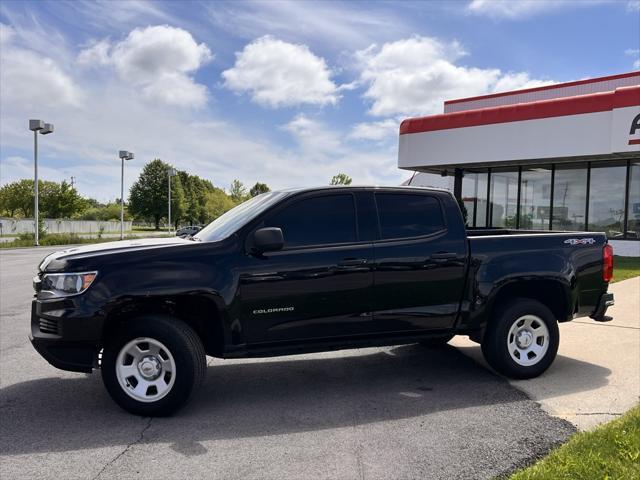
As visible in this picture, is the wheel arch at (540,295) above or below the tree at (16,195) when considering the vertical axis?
below

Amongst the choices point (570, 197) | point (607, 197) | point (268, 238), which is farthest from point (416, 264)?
point (570, 197)

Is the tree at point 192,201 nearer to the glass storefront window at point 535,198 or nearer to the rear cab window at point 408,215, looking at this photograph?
the glass storefront window at point 535,198

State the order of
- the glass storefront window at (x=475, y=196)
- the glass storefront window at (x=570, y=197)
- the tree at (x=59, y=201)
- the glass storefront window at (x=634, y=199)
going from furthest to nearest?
1. the tree at (x=59, y=201)
2. the glass storefront window at (x=475, y=196)
3. the glass storefront window at (x=570, y=197)
4. the glass storefront window at (x=634, y=199)

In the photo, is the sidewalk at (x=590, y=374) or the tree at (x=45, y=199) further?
the tree at (x=45, y=199)

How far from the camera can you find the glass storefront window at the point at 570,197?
20.7 m

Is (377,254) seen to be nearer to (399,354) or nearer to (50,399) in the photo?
(399,354)

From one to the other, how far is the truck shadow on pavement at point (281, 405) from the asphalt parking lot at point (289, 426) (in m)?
0.01

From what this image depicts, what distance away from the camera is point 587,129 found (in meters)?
18.7

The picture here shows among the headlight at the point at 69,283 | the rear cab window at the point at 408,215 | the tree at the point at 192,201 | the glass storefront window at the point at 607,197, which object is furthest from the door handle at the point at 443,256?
the tree at the point at 192,201

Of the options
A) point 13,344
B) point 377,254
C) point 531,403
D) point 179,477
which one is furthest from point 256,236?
point 13,344

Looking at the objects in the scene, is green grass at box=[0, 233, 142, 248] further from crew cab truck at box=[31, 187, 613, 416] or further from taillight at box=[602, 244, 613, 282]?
taillight at box=[602, 244, 613, 282]

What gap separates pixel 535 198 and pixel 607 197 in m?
2.76

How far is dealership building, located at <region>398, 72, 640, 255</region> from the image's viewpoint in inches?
731

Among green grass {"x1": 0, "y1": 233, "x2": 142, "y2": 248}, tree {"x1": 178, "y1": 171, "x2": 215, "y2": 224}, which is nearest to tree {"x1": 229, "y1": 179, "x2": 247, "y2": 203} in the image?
tree {"x1": 178, "y1": 171, "x2": 215, "y2": 224}
